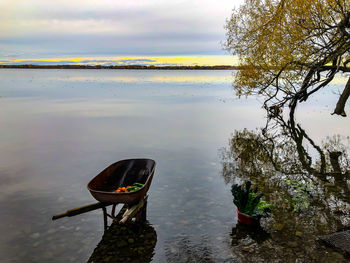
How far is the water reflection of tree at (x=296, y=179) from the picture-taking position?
8.00m

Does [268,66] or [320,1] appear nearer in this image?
[320,1]

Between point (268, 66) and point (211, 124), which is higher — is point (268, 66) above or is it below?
above

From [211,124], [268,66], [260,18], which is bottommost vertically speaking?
[211,124]

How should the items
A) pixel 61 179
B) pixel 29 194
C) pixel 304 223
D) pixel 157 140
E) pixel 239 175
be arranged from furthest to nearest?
pixel 157 140
pixel 239 175
pixel 61 179
pixel 29 194
pixel 304 223

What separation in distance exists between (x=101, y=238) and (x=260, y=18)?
20123mm

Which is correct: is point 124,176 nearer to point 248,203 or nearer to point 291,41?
point 248,203

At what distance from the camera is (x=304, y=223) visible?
8.58 meters

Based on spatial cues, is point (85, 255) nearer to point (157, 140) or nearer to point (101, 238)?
point (101, 238)

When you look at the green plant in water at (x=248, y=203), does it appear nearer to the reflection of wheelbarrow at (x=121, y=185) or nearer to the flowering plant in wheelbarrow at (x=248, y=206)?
the flowering plant in wheelbarrow at (x=248, y=206)

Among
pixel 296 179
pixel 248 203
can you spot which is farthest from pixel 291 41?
pixel 248 203

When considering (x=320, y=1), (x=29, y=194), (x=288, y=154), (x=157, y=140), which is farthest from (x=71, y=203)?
(x=320, y=1)

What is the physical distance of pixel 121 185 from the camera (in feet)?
31.6

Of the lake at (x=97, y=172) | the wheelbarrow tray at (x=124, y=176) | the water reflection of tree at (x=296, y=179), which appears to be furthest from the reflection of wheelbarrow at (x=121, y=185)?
the water reflection of tree at (x=296, y=179)

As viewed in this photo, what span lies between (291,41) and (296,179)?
9.62 meters
